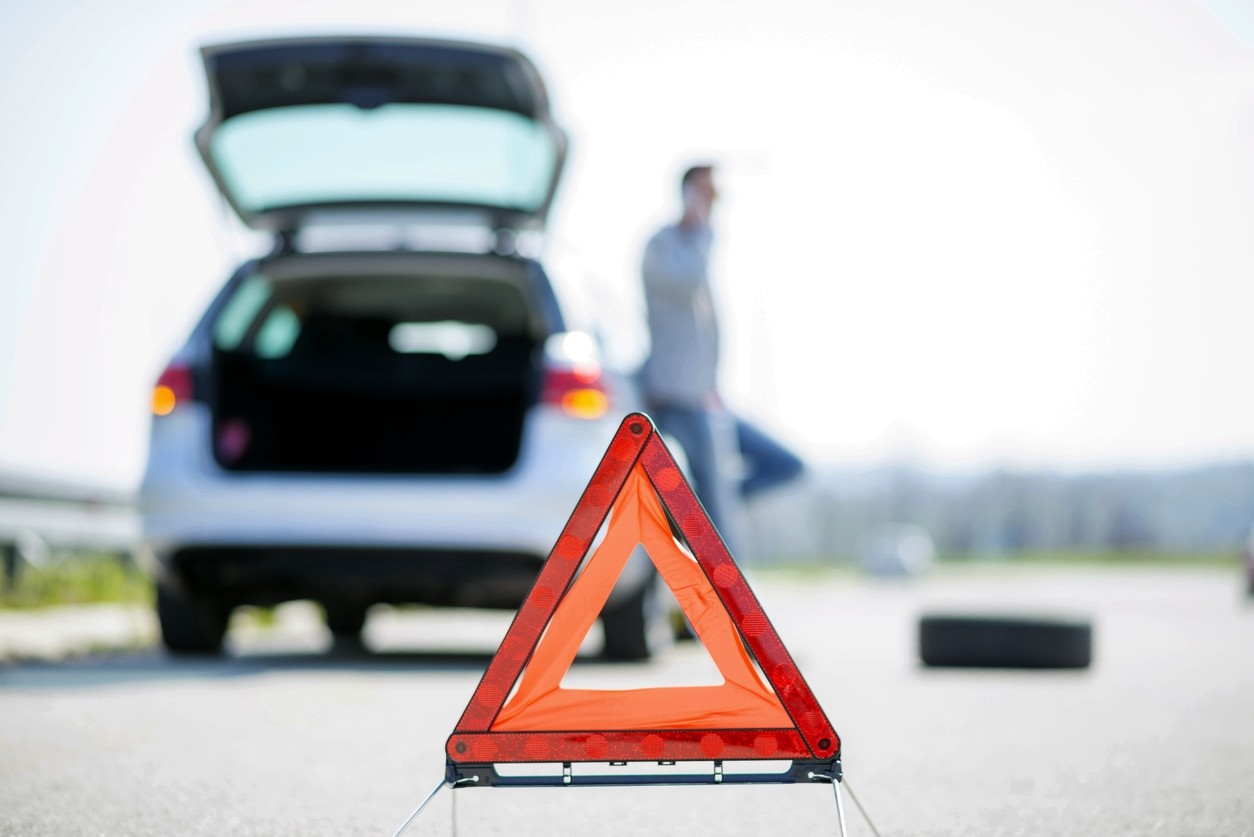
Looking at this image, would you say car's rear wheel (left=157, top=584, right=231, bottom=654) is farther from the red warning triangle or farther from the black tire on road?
the red warning triangle

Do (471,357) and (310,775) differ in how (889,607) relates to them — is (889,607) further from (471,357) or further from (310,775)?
(310,775)

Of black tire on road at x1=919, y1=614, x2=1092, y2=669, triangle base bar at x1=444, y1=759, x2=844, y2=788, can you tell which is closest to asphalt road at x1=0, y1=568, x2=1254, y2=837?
black tire on road at x1=919, y1=614, x2=1092, y2=669

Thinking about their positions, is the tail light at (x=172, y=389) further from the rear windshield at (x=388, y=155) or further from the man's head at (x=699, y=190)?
the man's head at (x=699, y=190)

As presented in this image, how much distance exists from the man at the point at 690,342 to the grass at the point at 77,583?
398 cm

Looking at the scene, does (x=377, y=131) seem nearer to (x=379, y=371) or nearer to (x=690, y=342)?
(x=379, y=371)

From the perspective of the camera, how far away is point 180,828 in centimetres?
341

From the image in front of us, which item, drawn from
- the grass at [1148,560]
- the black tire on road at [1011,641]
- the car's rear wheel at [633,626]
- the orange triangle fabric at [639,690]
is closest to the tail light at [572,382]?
the car's rear wheel at [633,626]

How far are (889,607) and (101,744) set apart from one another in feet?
50.8

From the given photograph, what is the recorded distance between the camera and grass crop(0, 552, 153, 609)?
9.02 m

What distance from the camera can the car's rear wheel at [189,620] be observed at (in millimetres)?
7234

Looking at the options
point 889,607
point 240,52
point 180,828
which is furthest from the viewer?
point 889,607

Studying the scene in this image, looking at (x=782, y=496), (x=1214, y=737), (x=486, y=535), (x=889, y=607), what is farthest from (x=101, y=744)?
(x=889, y=607)

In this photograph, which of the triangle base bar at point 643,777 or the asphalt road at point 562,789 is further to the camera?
the asphalt road at point 562,789

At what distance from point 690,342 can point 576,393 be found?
2.82 ft
